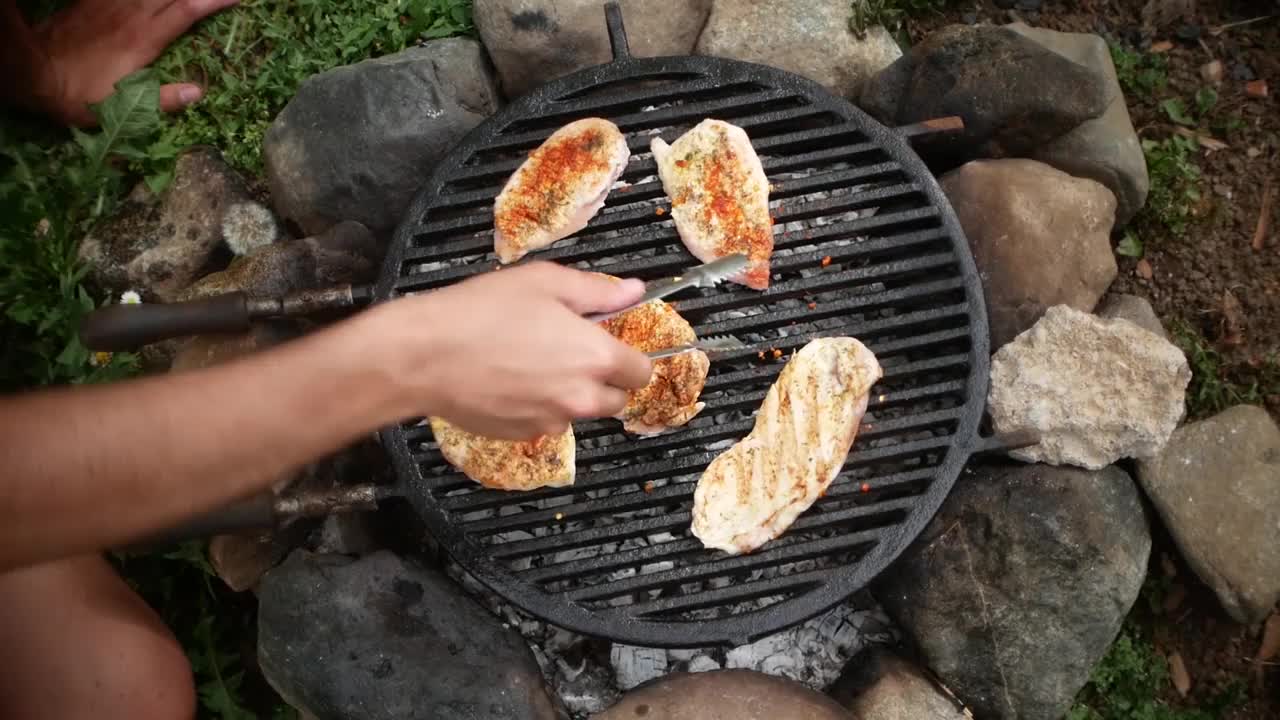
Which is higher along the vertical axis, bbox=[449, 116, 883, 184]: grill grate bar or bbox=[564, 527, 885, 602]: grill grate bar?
bbox=[449, 116, 883, 184]: grill grate bar

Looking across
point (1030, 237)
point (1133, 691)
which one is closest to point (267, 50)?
point (1030, 237)

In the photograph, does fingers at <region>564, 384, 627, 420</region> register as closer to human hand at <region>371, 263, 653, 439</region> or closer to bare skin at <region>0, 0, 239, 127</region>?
human hand at <region>371, 263, 653, 439</region>

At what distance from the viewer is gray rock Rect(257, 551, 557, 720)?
271cm

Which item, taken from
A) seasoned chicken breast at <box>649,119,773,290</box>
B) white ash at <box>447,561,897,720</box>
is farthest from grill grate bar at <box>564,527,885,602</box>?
seasoned chicken breast at <box>649,119,773,290</box>

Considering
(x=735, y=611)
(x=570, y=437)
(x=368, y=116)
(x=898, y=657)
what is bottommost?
Answer: (x=898, y=657)

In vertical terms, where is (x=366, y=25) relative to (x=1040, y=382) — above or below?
above

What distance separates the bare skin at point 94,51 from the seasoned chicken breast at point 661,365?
7.05 feet

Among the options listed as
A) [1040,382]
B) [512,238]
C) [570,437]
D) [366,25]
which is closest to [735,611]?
[570,437]

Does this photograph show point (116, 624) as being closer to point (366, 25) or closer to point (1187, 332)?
point (366, 25)

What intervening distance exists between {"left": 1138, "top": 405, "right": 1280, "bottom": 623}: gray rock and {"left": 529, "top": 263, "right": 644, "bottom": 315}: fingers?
77.5 inches

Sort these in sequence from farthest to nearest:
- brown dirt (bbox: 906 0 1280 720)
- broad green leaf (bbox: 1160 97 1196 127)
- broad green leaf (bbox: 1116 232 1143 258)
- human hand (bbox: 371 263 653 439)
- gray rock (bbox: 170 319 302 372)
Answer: broad green leaf (bbox: 1160 97 1196 127) → broad green leaf (bbox: 1116 232 1143 258) → brown dirt (bbox: 906 0 1280 720) → gray rock (bbox: 170 319 302 372) → human hand (bbox: 371 263 653 439)

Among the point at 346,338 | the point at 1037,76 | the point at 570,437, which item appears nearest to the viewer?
the point at 346,338

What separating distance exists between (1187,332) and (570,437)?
7.58 ft

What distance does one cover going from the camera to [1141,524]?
2.92m
